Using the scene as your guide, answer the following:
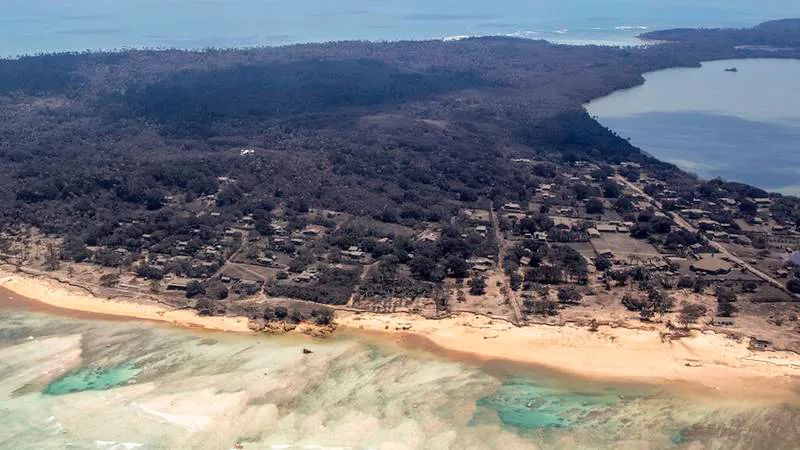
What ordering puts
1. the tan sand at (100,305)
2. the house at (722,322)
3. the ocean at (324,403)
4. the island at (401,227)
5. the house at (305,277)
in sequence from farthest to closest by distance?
the house at (305,277), the tan sand at (100,305), the island at (401,227), the house at (722,322), the ocean at (324,403)

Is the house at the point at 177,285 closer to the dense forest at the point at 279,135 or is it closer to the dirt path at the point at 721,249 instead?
the dense forest at the point at 279,135

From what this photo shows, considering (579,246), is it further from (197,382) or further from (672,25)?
(672,25)

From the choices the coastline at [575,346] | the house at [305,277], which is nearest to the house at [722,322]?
the coastline at [575,346]

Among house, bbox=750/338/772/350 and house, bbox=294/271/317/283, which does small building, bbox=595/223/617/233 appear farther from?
house, bbox=294/271/317/283

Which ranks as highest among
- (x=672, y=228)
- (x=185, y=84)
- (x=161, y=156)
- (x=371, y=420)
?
(x=185, y=84)

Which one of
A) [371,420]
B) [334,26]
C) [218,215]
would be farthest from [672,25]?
[371,420]
